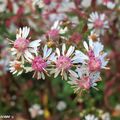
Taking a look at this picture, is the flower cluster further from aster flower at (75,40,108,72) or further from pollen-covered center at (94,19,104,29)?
pollen-covered center at (94,19,104,29)

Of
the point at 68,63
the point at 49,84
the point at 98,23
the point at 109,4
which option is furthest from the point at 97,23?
the point at 49,84

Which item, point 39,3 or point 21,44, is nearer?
point 21,44

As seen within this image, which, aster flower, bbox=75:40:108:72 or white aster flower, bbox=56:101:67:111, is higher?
aster flower, bbox=75:40:108:72

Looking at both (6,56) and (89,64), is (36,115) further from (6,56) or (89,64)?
(89,64)

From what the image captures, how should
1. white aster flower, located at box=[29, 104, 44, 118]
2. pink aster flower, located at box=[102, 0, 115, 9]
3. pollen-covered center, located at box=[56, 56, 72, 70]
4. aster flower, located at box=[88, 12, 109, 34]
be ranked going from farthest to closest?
white aster flower, located at box=[29, 104, 44, 118], pink aster flower, located at box=[102, 0, 115, 9], aster flower, located at box=[88, 12, 109, 34], pollen-covered center, located at box=[56, 56, 72, 70]

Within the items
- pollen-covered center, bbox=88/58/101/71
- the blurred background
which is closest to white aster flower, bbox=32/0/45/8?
the blurred background


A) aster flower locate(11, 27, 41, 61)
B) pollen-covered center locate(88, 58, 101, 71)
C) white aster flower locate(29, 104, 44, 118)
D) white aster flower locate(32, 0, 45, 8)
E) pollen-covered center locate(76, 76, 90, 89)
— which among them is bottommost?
white aster flower locate(29, 104, 44, 118)

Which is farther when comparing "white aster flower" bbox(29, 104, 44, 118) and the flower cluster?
"white aster flower" bbox(29, 104, 44, 118)

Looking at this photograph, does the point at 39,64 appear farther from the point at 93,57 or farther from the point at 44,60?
the point at 93,57
